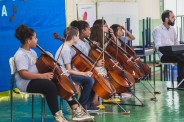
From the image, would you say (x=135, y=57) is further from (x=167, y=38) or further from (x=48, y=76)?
(x=48, y=76)

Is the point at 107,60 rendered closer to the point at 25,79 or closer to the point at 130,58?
the point at 130,58

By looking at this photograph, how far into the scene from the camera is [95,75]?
4.87 meters

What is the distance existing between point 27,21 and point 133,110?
7.97 feet

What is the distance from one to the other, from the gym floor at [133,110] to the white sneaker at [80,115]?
0.14m

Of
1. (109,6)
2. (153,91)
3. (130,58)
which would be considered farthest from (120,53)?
(109,6)

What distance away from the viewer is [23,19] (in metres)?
6.75

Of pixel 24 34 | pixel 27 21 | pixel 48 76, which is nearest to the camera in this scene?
pixel 48 76

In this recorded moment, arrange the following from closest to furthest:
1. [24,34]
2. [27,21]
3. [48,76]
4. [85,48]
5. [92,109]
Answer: [48,76] < [24,34] < [85,48] < [92,109] < [27,21]

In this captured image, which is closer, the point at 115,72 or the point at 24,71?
the point at 24,71

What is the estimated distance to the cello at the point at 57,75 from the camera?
418 cm

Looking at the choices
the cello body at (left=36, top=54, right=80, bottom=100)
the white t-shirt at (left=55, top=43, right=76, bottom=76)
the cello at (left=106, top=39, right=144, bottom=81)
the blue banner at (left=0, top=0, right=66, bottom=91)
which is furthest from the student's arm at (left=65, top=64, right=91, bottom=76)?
the blue banner at (left=0, top=0, right=66, bottom=91)

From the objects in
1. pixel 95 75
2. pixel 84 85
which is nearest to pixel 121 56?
pixel 95 75

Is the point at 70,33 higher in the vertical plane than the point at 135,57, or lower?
higher

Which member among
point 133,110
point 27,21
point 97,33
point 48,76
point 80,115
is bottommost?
point 133,110
